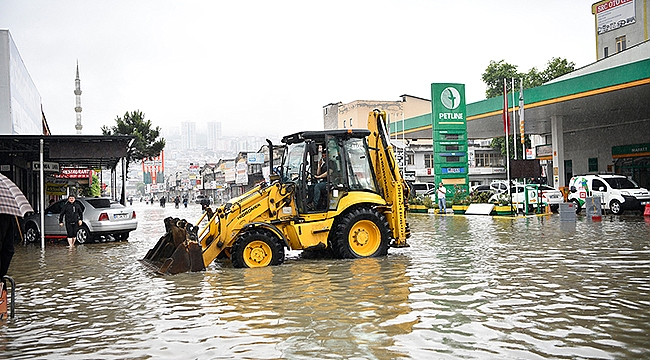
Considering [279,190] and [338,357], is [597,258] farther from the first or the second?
[338,357]

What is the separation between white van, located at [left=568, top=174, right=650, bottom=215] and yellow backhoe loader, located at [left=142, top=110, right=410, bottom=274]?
54.9 ft

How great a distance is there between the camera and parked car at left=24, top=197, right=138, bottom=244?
67.3 ft

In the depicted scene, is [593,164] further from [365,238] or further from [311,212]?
[311,212]

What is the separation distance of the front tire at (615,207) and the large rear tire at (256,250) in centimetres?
1939

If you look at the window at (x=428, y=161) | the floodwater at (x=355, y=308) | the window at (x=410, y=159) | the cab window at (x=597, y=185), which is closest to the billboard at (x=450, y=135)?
the cab window at (x=597, y=185)

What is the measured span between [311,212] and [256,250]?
132 cm

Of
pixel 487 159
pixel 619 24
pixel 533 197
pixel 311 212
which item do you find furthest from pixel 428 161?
pixel 311 212

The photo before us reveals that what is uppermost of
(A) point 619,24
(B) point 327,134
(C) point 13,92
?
(A) point 619,24

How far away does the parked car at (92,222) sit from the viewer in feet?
67.3

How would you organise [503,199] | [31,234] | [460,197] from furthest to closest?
[460,197] < [503,199] < [31,234]

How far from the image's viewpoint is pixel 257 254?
39.2ft

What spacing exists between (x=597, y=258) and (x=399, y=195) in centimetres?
399

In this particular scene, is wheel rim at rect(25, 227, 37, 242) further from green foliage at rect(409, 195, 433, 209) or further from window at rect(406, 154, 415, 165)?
window at rect(406, 154, 415, 165)

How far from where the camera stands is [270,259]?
39.6 ft
